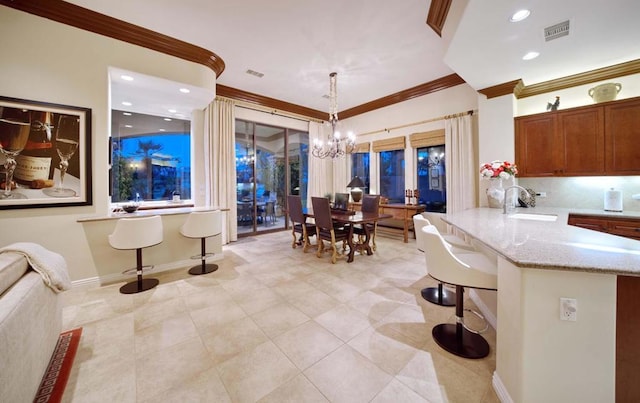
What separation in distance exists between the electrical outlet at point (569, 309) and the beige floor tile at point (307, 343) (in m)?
1.43

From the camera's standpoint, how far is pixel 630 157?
3.00m

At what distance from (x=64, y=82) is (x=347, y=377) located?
435 centimetres

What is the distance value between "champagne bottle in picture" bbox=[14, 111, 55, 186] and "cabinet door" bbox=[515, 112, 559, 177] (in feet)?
21.0

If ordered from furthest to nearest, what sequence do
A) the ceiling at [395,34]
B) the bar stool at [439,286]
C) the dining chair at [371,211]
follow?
the dining chair at [371,211]
the bar stool at [439,286]
the ceiling at [395,34]

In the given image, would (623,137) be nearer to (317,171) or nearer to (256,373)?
(256,373)

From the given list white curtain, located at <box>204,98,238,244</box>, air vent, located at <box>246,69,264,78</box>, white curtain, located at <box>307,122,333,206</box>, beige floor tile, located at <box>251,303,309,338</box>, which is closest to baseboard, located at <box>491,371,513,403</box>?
beige floor tile, located at <box>251,303,309,338</box>

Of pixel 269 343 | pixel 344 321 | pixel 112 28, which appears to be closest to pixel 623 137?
pixel 344 321

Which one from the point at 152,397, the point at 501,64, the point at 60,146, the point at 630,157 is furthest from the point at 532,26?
the point at 60,146

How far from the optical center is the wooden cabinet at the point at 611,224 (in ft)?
9.05

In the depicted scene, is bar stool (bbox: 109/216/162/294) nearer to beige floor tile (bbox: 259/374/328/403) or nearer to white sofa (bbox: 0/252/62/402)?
white sofa (bbox: 0/252/62/402)

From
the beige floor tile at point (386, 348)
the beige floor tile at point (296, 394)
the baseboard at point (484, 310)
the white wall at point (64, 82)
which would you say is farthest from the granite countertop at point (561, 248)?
the white wall at point (64, 82)

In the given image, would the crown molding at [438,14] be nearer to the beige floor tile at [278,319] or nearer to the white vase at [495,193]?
the white vase at [495,193]

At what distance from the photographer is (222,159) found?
16.6 ft

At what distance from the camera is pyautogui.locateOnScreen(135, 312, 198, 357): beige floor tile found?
1.93 meters
